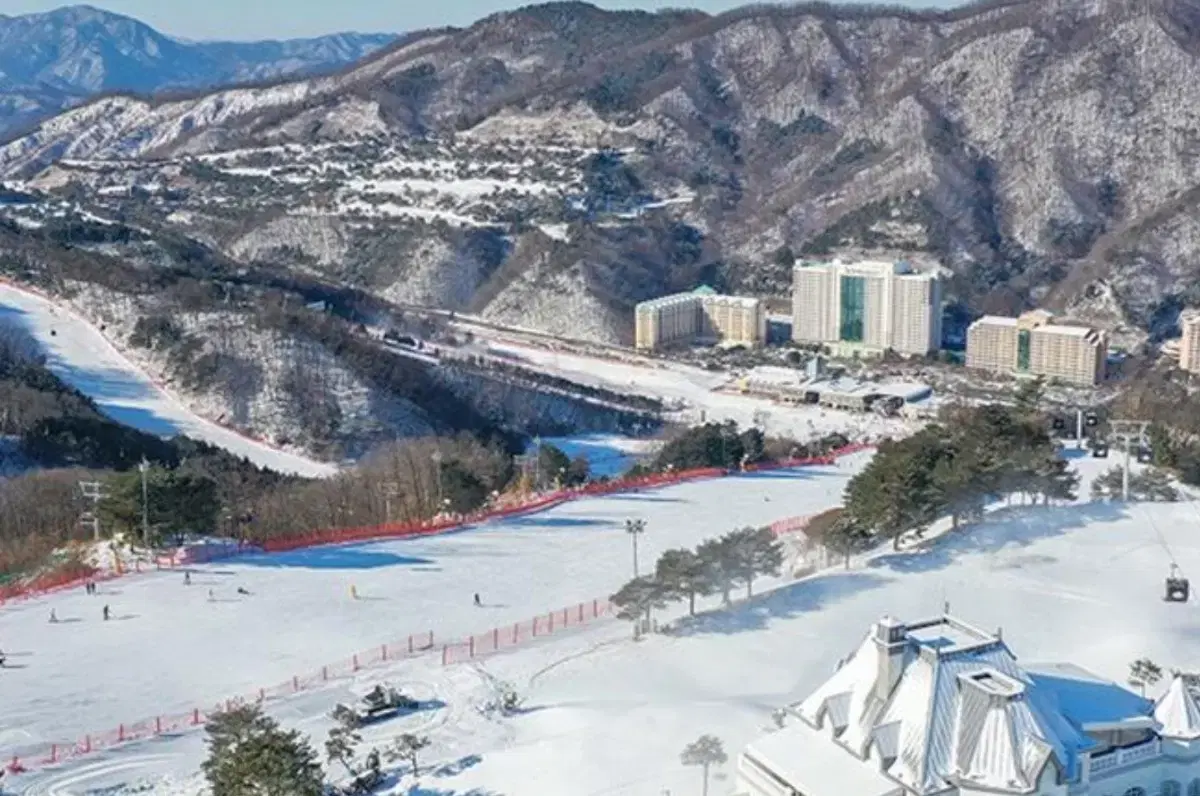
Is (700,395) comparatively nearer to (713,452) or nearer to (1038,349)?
(1038,349)

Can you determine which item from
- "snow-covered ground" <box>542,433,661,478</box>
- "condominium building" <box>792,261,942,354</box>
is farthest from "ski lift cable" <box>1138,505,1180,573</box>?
"condominium building" <box>792,261,942,354</box>

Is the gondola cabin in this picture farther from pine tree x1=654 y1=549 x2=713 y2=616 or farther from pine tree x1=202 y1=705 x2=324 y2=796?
pine tree x1=202 y1=705 x2=324 y2=796

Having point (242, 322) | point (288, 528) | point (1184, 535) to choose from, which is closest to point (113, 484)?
point (288, 528)

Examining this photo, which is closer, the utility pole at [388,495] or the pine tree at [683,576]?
the pine tree at [683,576]

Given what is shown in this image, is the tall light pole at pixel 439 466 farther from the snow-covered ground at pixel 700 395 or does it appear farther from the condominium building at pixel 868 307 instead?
the condominium building at pixel 868 307

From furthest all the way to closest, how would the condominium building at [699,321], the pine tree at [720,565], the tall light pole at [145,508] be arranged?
→ the condominium building at [699,321]
the tall light pole at [145,508]
the pine tree at [720,565]

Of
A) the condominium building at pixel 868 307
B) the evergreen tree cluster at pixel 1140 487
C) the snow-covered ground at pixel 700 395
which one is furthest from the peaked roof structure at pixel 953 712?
the condominium building at pixel 868 307

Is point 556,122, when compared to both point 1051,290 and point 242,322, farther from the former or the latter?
point 242,322
